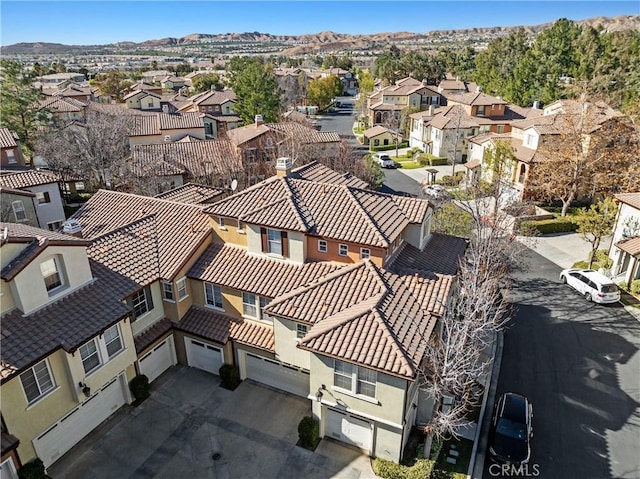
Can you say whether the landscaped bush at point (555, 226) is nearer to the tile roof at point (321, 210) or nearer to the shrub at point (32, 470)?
the tile roof at point (321, 210)

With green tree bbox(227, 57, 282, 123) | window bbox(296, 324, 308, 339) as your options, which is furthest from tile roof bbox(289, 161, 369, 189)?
green tree bbox(227, 57, 282, 123)

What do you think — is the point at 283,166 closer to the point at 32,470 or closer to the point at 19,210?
the point at 32,470

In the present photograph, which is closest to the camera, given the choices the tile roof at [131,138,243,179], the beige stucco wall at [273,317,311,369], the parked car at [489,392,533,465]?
the parked car at [489,392,533,465]

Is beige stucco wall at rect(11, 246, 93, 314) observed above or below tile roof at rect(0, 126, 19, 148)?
below

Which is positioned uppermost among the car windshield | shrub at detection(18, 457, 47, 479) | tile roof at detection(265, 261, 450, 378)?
tile roof at detection(265, 261, 450, 378)

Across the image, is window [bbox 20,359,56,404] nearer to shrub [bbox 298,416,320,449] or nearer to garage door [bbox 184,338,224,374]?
garage door [bbox 184,338,224,374]

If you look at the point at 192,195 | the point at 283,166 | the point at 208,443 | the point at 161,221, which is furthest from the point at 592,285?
the point at 192,195

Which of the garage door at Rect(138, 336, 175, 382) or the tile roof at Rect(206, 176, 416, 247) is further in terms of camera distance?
the garage door at Rect(138, 336, 175, 382)
